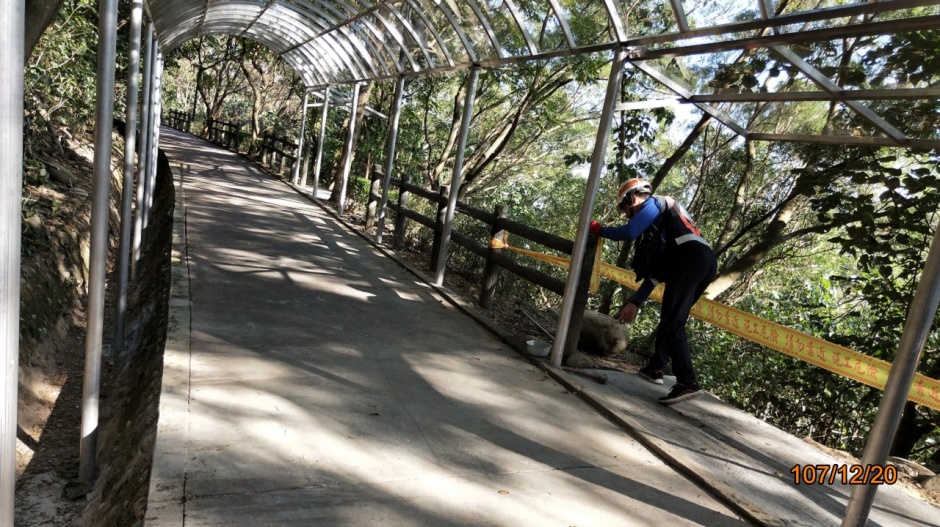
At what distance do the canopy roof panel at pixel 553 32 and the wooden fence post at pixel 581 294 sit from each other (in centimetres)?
136

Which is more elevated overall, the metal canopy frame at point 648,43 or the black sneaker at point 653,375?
the metal canopy frame at point 648,43

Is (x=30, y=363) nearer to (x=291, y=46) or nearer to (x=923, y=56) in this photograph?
(x=923, y=56)

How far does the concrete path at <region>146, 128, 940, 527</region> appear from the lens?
272 cm

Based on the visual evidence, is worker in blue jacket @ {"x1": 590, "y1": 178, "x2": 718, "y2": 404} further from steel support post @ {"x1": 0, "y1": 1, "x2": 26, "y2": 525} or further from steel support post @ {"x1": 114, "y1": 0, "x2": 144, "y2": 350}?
steel support post @ {"x1": 0, "y1": 1, "x2": 26, "y2": 525}

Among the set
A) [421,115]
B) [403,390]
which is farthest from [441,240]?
[421,115]

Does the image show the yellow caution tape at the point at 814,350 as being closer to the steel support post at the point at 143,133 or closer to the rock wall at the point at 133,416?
the rock wall at the point at 133,416

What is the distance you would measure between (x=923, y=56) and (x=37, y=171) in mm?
8260

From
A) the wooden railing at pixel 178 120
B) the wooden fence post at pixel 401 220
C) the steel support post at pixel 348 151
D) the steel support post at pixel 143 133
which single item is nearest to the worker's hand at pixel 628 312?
the steel support post at pixel 143 133

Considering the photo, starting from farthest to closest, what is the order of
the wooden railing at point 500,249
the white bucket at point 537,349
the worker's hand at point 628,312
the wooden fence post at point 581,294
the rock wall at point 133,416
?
the white bucket at point 537,349 < the wooden railing at point 500,249 < the wooden fence post at point 581,294 < the worker's hand at point 628,312 < the rock wall at point 133,416

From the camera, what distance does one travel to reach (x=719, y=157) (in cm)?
967

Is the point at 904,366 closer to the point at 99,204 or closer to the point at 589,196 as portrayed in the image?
the point at 589,196

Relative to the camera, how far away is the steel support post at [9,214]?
1247 mm
